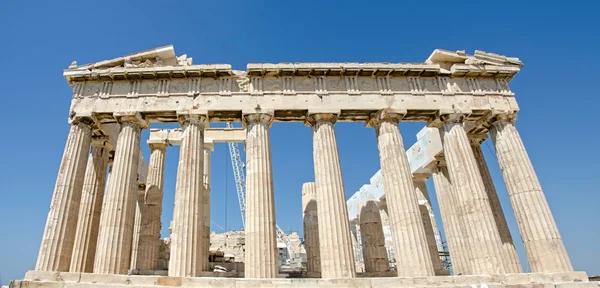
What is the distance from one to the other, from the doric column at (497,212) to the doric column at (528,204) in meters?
1.40

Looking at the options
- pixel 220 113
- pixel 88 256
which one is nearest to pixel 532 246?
pixel 220 113

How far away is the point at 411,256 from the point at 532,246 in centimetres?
589

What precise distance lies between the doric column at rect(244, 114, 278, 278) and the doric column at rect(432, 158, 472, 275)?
8.68m

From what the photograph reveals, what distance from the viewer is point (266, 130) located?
59.3 feet

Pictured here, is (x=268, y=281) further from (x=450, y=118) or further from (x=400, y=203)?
(x=450, y=118)

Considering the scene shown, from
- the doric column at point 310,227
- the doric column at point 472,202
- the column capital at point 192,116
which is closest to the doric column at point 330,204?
the doric column at point 310,227

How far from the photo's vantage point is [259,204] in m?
16.2

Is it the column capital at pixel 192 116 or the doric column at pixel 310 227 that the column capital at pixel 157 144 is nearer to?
the column capital at pixel 192 116

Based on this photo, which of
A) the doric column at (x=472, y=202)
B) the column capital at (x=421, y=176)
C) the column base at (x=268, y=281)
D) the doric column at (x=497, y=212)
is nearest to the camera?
the column base at (x=268, y=281)

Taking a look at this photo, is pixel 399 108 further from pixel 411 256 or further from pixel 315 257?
pixel 315 257

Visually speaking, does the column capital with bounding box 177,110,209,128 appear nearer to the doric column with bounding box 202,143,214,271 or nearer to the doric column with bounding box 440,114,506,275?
the doric column with bounding box 202,143,214,271

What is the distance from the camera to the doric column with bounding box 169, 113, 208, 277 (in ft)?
49.8

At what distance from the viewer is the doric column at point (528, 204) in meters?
16.4

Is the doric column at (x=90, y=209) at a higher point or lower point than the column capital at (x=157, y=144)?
lower
